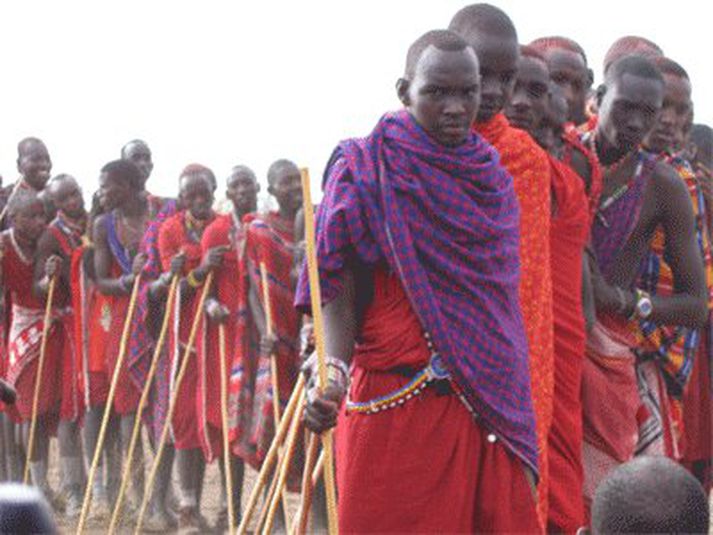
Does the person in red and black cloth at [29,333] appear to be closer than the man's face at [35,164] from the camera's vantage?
Yes

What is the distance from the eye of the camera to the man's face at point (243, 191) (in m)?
11.1

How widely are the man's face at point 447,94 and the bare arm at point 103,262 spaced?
6858 mm

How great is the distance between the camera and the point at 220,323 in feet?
33.6

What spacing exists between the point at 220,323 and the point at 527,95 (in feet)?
16.4

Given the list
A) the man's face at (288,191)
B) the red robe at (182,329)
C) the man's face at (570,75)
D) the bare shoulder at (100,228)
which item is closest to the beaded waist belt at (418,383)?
the man's face at (570,75)

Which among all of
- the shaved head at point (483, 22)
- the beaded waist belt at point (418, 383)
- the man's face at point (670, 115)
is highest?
the shaved head at point (483, 22)

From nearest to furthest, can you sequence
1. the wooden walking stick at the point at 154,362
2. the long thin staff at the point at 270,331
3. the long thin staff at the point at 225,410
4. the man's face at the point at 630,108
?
the man's face at the point at 630,108 → the long thin staff at the point at 270,331 → the long thin staff at the point at 225,410 → the wooden walking stick at the point at 154,362

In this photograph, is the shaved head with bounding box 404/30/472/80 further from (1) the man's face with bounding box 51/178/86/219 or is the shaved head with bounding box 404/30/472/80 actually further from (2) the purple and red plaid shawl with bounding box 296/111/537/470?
(1) the man's face with bounding box 51/178/86/219

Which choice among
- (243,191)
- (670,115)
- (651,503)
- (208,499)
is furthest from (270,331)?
(651,503)

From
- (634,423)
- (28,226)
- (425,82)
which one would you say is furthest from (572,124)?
(28,226)

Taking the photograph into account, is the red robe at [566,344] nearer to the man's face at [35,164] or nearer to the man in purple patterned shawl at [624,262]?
the man in purple patterned shawl at [624,262]

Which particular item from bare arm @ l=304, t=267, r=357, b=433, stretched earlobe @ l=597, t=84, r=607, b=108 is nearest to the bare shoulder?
stretched earlobe @ l=597, t=84, r=607, b=108

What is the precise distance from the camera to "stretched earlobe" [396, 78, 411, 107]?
473cm

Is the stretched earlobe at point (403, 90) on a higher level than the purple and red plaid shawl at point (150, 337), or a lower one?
higher
